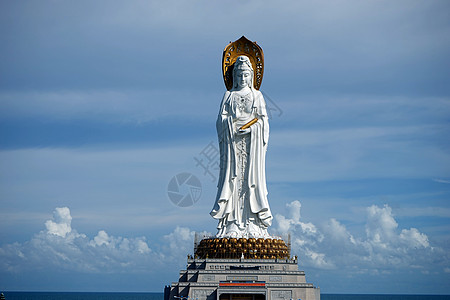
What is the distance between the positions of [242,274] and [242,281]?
0.48 meters

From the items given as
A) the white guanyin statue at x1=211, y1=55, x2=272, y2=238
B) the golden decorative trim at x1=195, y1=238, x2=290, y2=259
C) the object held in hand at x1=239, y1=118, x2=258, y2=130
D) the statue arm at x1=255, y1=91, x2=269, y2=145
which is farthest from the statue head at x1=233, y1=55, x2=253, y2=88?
the golden decorative trim at x1=195, y1=238, x2=290, y2=259

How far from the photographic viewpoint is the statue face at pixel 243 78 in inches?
1414

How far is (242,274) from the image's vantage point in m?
31.1

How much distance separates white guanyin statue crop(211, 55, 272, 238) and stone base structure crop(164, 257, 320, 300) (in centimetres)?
262

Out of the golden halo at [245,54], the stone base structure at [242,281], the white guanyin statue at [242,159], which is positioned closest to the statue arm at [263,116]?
the white guanyin statue at [242,159]

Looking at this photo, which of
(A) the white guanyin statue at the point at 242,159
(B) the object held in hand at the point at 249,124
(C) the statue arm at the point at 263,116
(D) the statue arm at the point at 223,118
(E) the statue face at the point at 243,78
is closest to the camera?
(A) the white guanyin statue at the point at 242,159

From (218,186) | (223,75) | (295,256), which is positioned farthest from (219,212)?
(223,75)

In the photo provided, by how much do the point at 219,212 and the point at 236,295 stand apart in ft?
18.2

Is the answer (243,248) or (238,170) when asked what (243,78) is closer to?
(238,170)

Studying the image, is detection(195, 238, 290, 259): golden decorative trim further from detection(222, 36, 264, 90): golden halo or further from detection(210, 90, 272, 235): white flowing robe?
detection(222, 36, 264, 90): golden halo

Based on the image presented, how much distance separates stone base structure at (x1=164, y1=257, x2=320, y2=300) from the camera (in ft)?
99.2

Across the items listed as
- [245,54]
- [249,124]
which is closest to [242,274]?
[249,124]

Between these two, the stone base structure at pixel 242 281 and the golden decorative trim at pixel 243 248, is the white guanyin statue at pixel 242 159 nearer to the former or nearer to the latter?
the golden decorative trim at pixel 243 248

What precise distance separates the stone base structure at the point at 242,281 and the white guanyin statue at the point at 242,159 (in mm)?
2619
